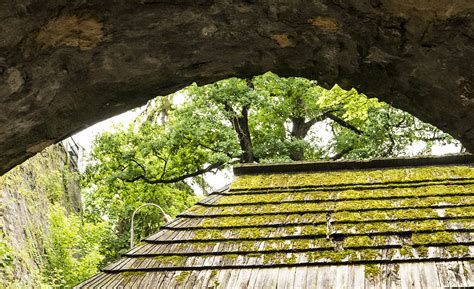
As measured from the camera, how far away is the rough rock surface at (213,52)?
8.07 ft

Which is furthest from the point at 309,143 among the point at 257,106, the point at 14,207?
the point at 14,207

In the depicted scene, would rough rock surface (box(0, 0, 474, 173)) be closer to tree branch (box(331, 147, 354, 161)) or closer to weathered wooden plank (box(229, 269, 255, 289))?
weathered wooden plank (box(229, 269, 255, 289))

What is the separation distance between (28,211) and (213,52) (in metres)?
9.92

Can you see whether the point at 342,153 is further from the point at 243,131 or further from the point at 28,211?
the point at 28,211

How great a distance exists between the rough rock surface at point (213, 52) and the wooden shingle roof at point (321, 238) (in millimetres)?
3648

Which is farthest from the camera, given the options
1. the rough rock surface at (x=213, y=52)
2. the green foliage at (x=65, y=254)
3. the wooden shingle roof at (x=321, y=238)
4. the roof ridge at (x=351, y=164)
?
the green foliage at (x=65, y=254)

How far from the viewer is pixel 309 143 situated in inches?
798

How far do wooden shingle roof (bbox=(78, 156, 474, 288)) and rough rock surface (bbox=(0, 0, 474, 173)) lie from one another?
3648mm

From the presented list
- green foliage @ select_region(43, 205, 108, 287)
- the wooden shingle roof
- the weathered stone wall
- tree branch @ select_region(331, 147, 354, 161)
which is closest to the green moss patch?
the wooden shingle roof

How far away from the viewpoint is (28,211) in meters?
11.8

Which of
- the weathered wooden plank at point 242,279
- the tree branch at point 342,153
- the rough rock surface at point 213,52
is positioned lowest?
the weathered wooden plank at point 242,279

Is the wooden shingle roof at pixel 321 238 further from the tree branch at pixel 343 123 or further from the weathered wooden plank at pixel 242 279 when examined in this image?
the tree branch at pixel 343 123

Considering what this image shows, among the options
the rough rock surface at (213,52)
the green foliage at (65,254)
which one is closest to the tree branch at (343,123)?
the green foliage at (65,254)

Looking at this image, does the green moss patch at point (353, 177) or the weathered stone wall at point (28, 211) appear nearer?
the green moss patch at point (353, 177)
